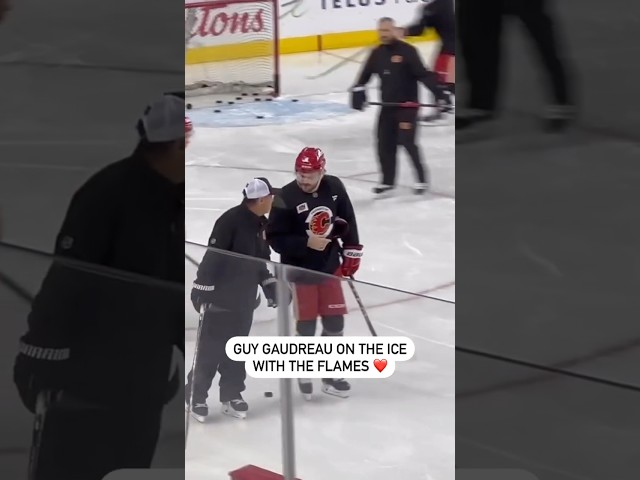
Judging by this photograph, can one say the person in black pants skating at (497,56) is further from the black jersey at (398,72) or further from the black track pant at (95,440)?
the black track pant at (95,440)

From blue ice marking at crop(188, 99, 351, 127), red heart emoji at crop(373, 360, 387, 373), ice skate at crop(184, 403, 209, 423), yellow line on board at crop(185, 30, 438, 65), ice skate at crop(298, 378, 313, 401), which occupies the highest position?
yellow line on board at crop(185, 30, 438, 65)

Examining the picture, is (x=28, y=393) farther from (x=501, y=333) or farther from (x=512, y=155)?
(x=512, y=155)

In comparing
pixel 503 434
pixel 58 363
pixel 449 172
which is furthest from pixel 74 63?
pixel 503 434

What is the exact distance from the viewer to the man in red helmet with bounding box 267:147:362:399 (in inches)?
70.1

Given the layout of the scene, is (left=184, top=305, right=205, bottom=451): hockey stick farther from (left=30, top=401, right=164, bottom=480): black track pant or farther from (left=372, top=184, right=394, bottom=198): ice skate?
(left=372, top=184, right=394, bottom=198): ice skate

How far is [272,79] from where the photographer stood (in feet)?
5.82

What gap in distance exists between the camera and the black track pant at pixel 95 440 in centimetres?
187

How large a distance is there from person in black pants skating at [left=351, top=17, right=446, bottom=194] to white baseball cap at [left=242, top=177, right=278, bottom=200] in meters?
0.20

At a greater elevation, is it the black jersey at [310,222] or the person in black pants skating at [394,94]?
the person in black pants skating at [394,94]

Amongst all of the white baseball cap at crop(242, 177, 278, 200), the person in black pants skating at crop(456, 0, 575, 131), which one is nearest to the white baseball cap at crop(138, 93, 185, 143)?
the white baseball cap at crop(242, 177, 278, 200)

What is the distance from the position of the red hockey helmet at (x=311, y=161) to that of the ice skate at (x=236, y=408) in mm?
467

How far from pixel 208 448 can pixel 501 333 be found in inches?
24.0

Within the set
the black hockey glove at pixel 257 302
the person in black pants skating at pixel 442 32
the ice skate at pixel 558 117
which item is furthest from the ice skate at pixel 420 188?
the black hockey glove at pixel 257 302

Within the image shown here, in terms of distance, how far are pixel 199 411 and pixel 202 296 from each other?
0.74 ft
